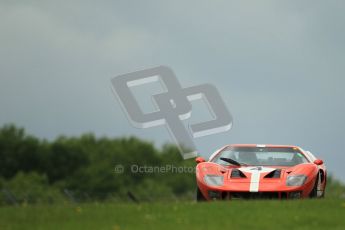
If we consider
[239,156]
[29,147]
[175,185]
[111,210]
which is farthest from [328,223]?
[175,185]

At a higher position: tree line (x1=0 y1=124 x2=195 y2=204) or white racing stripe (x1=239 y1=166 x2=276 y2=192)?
white racing stripe (x1=239 y1=166 x2=276 y2=192)

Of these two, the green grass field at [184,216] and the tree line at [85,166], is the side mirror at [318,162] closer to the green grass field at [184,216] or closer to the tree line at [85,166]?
the green grass field at [184,216]

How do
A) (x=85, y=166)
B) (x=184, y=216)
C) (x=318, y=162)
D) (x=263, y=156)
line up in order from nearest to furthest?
(x=184, y=216) → (x=318, y=162) → (x=263, y=156) → (x=85, y=166)

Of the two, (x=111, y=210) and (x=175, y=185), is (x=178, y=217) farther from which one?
(x=175, y=185)

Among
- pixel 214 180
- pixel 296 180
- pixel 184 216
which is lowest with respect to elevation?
pixel 296 180

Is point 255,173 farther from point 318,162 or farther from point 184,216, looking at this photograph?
point 184,216

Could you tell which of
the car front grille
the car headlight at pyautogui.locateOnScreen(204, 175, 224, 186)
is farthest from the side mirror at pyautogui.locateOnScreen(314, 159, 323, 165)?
the car headlight at pyautogui.locateOnScreen(204, 175, 224, 186)

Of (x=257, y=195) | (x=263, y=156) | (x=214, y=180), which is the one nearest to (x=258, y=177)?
(x=257, y=195)

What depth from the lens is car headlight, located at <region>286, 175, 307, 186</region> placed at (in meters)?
19.8

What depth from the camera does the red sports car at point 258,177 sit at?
19.7 m

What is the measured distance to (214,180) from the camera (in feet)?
65.7

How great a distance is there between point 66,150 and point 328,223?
112 meters

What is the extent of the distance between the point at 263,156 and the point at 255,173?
4.72 ft

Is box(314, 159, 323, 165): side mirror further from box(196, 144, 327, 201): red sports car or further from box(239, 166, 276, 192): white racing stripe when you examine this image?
box(239, 166, 276, 192): white racing stripe
